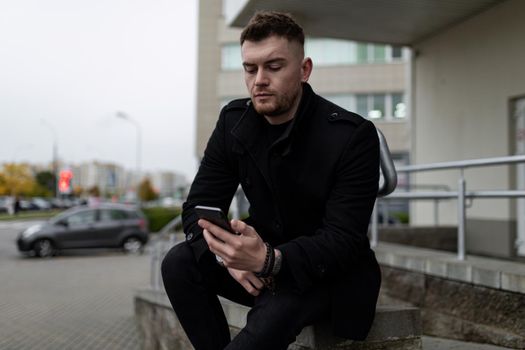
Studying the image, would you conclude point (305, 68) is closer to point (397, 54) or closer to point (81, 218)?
point (81, 218)

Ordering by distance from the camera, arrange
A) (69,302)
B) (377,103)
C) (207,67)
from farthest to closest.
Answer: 1. (207,67)
2. (377,103)
3. (69,302)

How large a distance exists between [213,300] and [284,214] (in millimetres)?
438

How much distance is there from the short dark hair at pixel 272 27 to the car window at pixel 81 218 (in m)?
17.0

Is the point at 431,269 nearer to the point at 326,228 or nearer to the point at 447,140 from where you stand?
the point at 326,228

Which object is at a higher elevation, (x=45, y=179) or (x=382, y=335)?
(x=45, y=179)

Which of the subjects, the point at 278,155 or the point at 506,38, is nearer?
the point at 278,155

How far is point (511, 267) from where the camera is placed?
12.5 feet

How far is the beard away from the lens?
2.12 m

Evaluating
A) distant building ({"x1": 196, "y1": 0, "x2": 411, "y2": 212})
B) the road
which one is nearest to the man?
the road

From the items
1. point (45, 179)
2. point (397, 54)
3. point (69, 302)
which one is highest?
point (397, 54)

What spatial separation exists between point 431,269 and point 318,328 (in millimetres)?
2432

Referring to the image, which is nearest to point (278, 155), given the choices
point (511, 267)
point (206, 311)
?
point (206, 311)

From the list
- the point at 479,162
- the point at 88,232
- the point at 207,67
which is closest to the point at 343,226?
the point at 479,162

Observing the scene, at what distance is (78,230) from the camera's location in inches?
703
